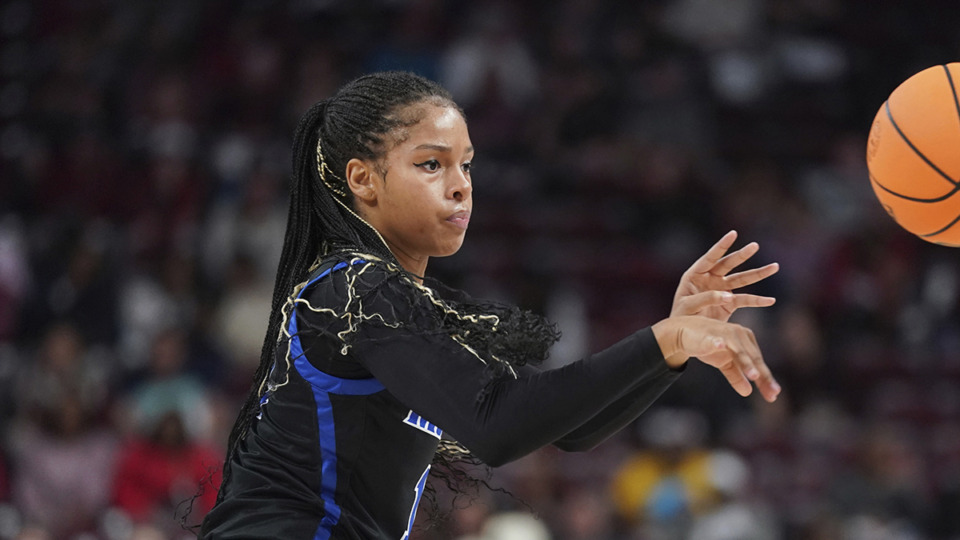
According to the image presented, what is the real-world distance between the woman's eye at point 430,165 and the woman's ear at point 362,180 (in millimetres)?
118

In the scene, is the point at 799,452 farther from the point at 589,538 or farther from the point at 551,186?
the point at 551,186

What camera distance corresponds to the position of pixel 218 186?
9086 millimetres

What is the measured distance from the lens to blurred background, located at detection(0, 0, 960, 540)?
23.5 feet

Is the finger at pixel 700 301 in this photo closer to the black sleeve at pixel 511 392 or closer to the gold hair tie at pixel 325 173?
the black sleeve at pixel 511 392

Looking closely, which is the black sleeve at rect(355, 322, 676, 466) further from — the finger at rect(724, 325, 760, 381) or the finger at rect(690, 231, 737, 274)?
the finger at rect(690, 231, 737, 274)

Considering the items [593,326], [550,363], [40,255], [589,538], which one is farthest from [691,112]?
[40,255]

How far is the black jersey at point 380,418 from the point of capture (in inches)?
85.5

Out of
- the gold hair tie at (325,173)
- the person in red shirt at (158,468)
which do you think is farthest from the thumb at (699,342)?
the person in red shirt at (158,468)

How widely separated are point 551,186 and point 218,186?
2.75 metres

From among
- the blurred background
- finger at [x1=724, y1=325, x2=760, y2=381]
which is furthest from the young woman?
the blurred background

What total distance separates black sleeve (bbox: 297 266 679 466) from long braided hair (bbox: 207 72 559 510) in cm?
18

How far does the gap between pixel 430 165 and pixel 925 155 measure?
1630 millimetres

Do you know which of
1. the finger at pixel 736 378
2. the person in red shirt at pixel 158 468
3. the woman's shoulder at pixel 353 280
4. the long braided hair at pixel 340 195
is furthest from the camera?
the person in red shirt at pixel 158 468

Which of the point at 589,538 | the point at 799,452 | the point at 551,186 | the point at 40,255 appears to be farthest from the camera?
the point at 551,186
